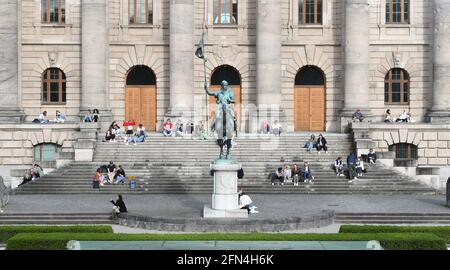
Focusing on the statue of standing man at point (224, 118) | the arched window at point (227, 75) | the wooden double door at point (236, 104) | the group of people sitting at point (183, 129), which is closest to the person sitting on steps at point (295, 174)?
the group of people sitting at point (183, 129)

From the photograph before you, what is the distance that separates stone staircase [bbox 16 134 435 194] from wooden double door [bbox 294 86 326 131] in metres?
5.57

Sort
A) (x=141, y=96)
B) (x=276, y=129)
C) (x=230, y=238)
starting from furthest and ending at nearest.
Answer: (x=141, y=96) < (x=276, y=129) < (x=230, y=238)

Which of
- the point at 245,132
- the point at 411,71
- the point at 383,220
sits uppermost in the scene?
the point at 411,71

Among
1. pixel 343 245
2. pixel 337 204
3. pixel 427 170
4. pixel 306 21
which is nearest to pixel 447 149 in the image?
pixel 427 170

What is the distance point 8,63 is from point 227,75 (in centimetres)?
1619

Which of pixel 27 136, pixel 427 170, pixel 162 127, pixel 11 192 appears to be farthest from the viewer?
pixel 162 127

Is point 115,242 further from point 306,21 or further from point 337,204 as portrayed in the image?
point 306,21

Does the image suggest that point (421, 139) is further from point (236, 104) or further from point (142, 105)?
point (142, 105)

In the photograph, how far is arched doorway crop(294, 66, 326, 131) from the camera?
227ft

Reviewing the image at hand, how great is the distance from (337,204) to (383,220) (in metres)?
5.09

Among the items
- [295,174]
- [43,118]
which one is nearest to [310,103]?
[295,174]

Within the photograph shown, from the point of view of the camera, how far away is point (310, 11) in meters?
68.9

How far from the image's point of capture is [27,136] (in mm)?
63875

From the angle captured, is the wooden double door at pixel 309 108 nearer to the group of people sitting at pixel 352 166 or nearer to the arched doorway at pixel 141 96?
the group of people sitting at pixel 352 166
